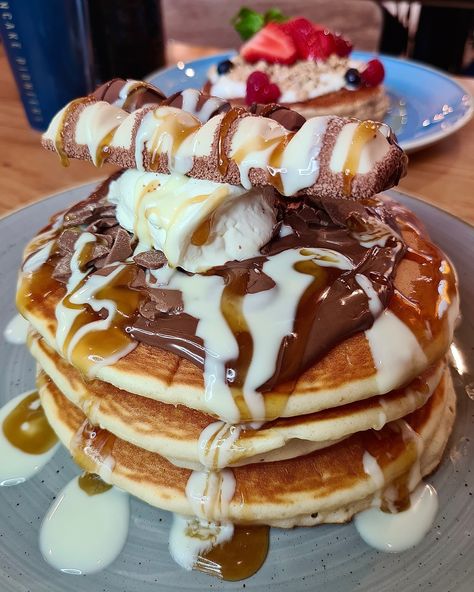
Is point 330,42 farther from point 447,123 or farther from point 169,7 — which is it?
point 169,7

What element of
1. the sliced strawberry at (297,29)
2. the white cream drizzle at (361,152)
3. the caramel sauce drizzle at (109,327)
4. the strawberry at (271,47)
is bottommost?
the strawberry at (271,47)

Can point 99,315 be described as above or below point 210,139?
below

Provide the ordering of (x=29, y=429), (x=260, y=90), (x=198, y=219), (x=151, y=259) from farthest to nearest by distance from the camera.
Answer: (x=260, y=90), (x=29, y=429), (x=151, y=259), (x=198, y=219)

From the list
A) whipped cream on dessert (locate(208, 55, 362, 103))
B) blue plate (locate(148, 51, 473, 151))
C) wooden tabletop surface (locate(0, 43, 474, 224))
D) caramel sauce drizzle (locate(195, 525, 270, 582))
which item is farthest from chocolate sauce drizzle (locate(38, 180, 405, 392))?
whipped cream on dessert (locate(208, 55, 362, 103))

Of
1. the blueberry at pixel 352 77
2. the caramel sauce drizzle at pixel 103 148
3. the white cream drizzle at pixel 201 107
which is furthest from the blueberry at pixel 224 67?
the caramel sauce drizzle at pixel 103 148

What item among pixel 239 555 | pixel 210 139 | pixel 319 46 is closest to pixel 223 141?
pixel 210 139

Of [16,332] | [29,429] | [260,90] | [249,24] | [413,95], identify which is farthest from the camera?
[249,24]

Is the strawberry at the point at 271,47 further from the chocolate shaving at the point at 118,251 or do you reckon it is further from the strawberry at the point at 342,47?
the chocolate shaving at the point at 118,251

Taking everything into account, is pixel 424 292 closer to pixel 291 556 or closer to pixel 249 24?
pixel 291 556
